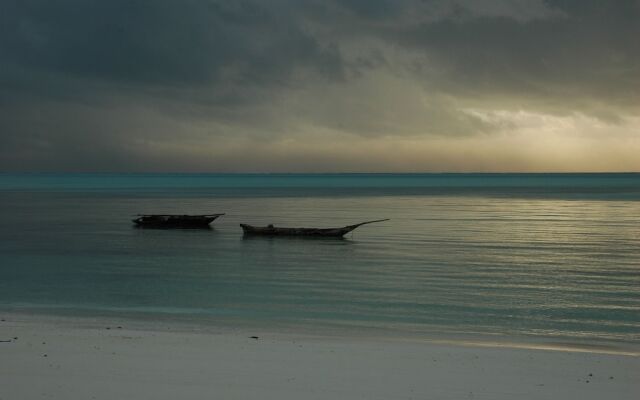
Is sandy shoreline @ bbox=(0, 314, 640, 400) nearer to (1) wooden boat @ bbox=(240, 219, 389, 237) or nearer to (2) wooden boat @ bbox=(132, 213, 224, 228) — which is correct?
(1) wooden boat @ bbox=(240, 219, 389, 237)

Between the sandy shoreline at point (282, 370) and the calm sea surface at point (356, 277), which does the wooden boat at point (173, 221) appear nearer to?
the calm sea surface at point (356, 277)

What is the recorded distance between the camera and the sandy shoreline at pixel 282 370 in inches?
352

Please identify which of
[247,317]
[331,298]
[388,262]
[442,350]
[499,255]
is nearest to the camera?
[442,350]

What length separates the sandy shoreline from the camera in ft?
29.3

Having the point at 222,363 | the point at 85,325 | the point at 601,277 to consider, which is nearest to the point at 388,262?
the point at 601,277

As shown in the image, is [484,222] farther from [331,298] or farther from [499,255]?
[331,298]

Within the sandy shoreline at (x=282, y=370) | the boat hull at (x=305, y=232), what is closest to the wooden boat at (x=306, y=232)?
the boat hull at (x=305, y=232)

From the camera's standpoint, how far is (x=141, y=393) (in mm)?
8766

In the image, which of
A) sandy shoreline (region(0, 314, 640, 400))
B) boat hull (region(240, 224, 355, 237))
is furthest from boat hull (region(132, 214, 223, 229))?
sandy shoreline (region(0, 314, 640, 400))

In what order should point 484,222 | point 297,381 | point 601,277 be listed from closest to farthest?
1. point 297,381
2. point 601,277
3. point 484,222

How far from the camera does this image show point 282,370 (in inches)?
392

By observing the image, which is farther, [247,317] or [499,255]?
[499,255]

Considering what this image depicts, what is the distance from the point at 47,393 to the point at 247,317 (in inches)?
343

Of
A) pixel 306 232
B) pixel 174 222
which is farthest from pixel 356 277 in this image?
pixel 174 222
